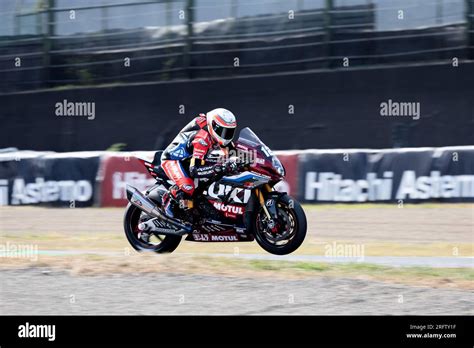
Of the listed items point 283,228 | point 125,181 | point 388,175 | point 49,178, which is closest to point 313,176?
point 388,175


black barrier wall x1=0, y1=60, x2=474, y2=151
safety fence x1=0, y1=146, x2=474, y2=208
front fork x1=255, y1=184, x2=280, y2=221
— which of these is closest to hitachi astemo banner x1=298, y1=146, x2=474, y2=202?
safety fence x1=0, y1=146, x2=474, y2=208

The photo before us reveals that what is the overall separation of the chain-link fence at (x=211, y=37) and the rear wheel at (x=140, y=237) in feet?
25.5

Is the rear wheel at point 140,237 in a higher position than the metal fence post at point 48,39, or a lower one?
lower

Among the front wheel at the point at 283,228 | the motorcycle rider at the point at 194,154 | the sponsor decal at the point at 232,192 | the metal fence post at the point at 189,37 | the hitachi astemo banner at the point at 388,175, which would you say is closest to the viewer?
the front wheel at the point at 283,228

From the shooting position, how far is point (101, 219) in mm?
14844

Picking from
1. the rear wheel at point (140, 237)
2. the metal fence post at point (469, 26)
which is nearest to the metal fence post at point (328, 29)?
the metal fence post at point (469, 26)

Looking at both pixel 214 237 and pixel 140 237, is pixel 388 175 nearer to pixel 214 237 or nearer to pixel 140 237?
pixel 214 237

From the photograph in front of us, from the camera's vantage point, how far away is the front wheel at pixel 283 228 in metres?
9.50

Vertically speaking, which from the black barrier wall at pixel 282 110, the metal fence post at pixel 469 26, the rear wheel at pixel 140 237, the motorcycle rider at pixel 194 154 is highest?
the metal fence post at pixel 469 26

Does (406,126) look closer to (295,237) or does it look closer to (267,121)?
(267,121)

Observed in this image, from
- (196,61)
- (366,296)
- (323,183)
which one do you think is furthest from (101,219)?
(366,296)

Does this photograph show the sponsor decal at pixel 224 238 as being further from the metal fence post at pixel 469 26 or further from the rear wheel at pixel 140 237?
the metal fence post at pixel 469 26
